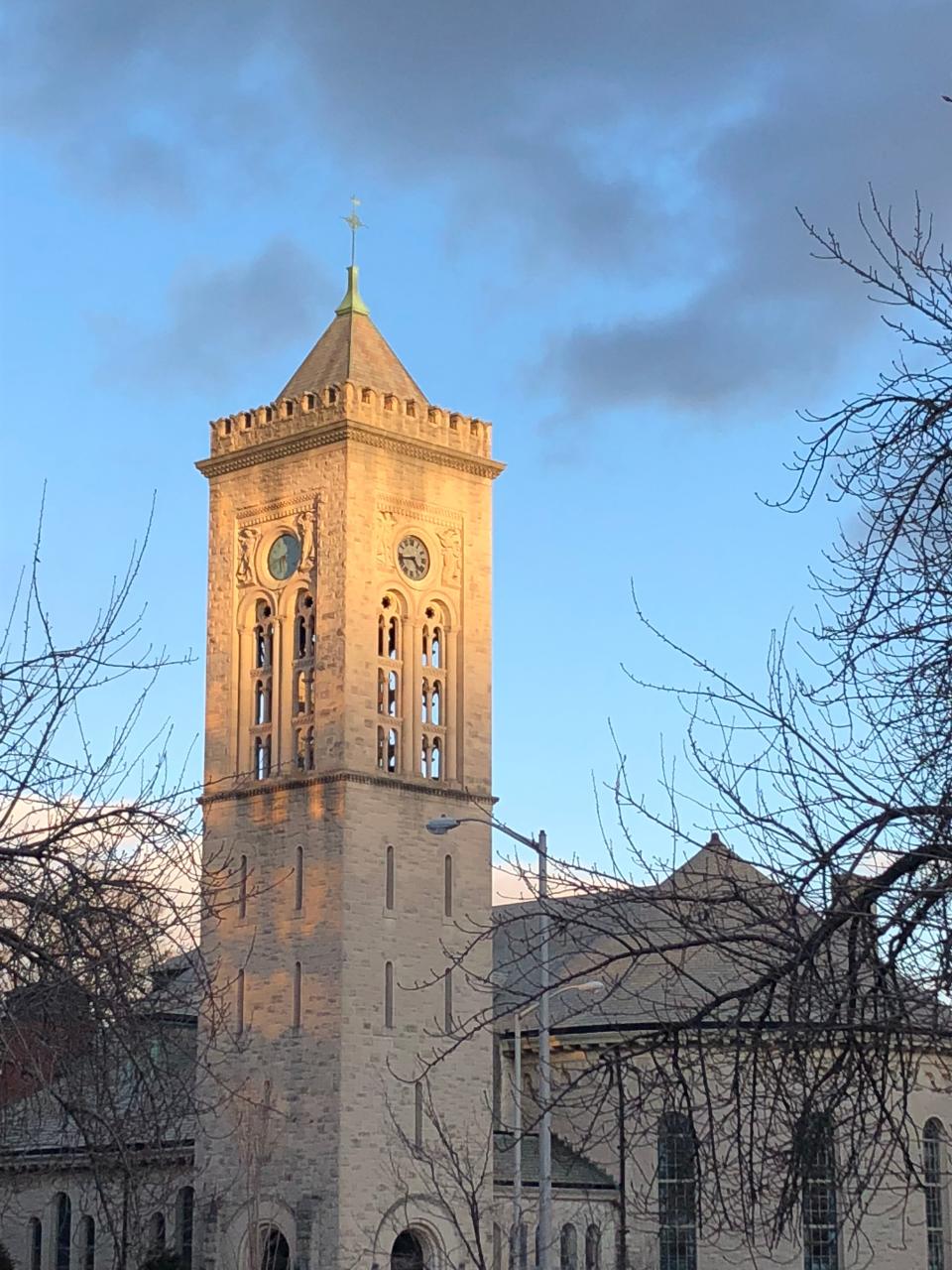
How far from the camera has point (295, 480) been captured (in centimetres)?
6203

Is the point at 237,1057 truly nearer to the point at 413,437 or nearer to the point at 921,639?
the point at 413,437

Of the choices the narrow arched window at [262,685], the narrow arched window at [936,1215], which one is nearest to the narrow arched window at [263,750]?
the narrow arched window at [262,685]

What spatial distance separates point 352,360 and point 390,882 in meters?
15.4

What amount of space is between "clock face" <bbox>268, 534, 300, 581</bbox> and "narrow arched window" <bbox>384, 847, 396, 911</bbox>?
28.4 feet

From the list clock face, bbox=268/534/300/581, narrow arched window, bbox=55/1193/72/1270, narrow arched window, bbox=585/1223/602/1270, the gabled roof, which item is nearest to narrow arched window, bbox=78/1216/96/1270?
narrow arched window, bbox=55/1193/72/1270

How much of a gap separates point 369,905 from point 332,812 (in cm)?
263

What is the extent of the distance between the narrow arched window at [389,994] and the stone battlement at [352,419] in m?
14.9

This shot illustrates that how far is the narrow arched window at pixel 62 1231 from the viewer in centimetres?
6506

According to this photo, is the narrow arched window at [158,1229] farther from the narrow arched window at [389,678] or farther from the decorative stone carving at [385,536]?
the decorative stone carving at [385,536]

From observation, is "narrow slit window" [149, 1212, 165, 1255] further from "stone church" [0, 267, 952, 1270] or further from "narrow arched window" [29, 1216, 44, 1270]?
"narrow arched window" [29, 1216, 44, 1270]

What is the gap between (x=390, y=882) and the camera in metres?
58.4

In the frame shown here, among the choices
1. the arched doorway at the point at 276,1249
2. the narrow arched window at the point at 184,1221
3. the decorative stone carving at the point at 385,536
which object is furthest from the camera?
the decorative stone carving at the point at 385,536

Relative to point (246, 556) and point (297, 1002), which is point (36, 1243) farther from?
point (246, 556)

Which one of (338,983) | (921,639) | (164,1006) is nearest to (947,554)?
(921,639)
